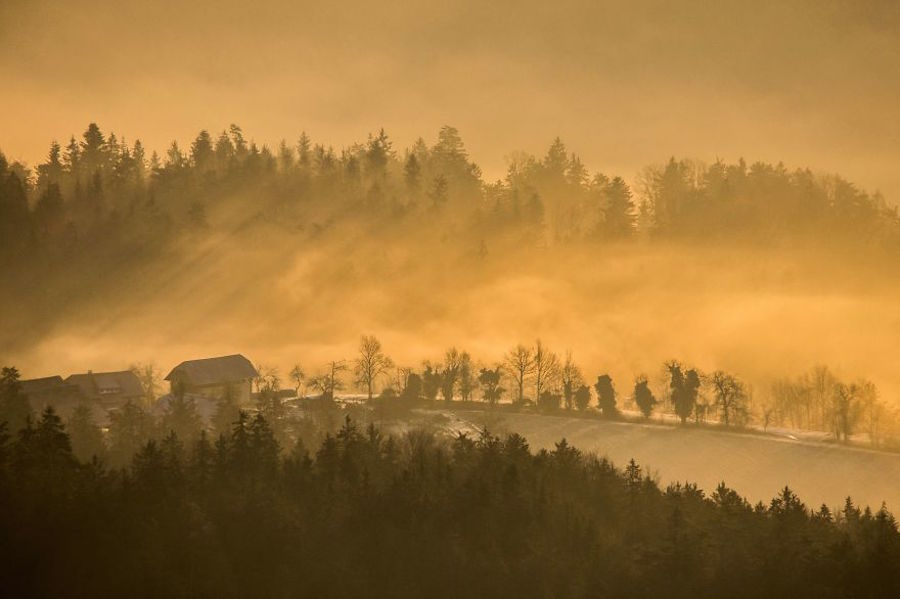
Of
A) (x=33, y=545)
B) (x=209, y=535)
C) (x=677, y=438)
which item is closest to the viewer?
(x=33, y=545)

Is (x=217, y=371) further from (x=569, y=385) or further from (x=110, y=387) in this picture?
(x=569, y=385)

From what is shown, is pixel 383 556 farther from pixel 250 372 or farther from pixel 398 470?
pixel 250 372

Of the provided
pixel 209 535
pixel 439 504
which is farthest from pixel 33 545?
pixel 439 504

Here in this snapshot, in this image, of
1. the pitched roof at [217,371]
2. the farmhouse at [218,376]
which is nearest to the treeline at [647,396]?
the farmhouse at [218,376]

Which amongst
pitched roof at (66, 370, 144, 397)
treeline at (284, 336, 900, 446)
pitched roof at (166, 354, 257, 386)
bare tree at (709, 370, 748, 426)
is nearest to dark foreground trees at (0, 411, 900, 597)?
treeline at (284, 336, 900, 446)

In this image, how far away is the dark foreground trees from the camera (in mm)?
87312

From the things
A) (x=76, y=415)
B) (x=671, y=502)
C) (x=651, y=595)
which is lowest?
(x=651, y=595)

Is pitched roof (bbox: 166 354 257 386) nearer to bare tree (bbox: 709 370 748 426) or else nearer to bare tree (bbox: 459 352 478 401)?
bare tree (bbox: 459 352 478 401)

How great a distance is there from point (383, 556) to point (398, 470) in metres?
13.9

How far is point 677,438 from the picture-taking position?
17038cm

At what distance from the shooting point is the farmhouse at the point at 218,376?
179125mm

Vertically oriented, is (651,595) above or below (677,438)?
below

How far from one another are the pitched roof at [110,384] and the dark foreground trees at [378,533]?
69345 mm

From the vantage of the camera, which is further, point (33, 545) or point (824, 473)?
point (824, 473)
